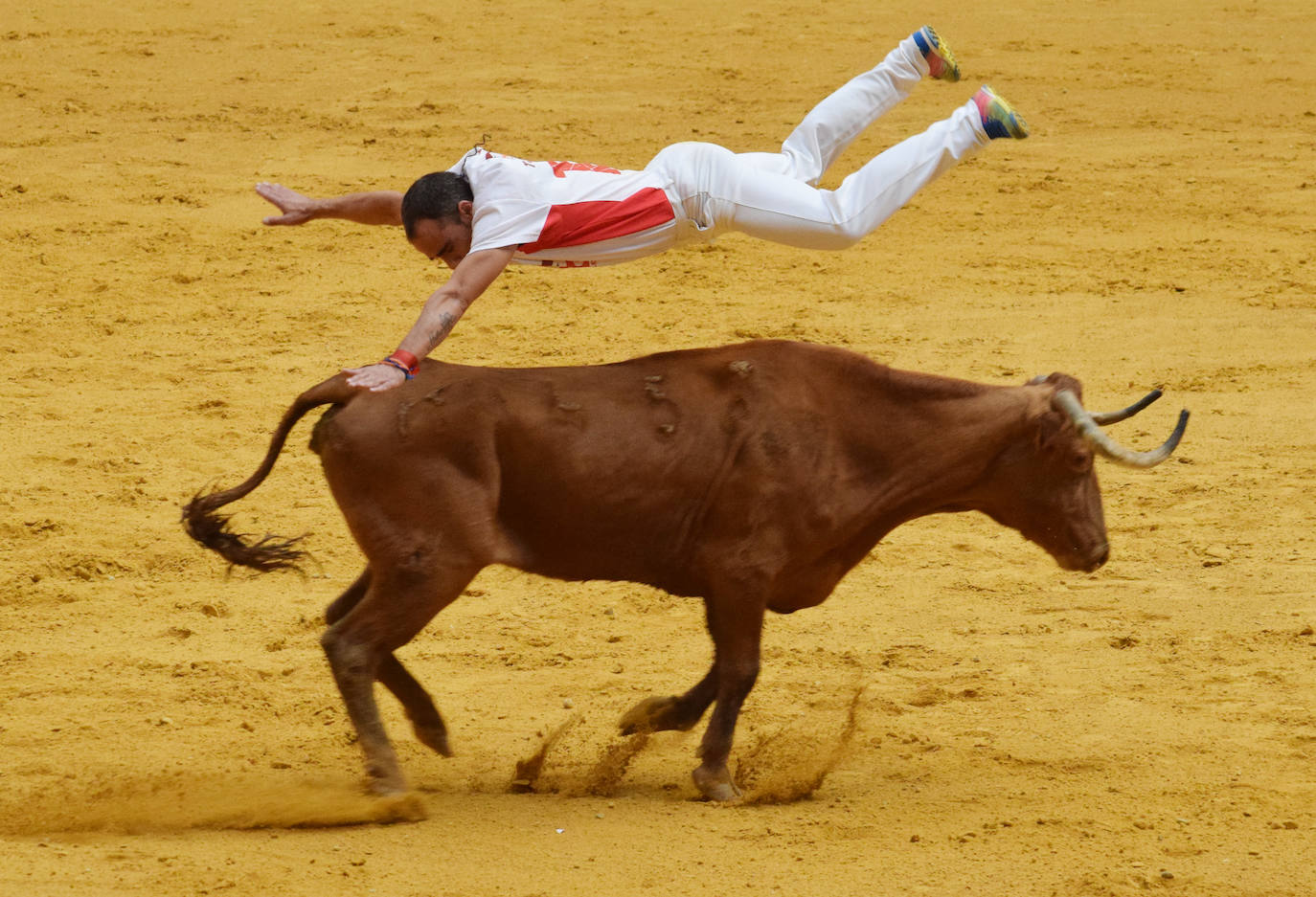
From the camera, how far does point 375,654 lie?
5844mm

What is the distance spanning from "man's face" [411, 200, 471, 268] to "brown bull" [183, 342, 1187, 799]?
0.45 m

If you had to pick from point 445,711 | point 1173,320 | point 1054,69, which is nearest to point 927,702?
point 445,711

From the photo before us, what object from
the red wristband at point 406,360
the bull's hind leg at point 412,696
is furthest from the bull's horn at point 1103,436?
the bull's hind leg at point 412,696

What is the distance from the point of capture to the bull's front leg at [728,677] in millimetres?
6086

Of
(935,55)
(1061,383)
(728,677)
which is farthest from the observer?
(935,55)

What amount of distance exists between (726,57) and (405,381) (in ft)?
36.3

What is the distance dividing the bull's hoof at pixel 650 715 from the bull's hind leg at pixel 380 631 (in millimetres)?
935

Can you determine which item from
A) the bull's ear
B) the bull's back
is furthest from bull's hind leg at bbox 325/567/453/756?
the bull's ear

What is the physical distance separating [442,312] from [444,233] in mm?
486

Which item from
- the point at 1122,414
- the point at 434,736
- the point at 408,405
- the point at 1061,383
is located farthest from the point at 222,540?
the point at 1122,414

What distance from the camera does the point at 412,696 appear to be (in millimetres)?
6262

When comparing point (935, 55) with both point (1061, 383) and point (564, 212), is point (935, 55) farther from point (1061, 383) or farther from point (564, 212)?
point (564, 212)

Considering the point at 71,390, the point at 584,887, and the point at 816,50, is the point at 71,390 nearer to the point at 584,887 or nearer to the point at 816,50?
the point at 584,887

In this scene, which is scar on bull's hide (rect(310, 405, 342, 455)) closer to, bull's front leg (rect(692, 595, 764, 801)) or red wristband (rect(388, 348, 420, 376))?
red wristband (rect(388, 348, 420, 376))
